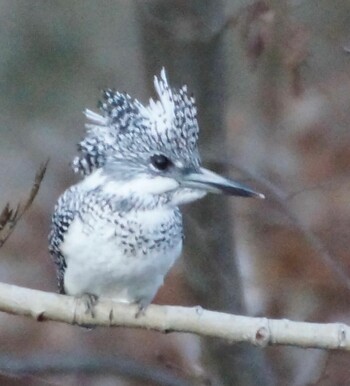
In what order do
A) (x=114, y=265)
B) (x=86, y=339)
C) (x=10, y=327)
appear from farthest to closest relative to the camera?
(x=10, y=327) < (x=86, y=339) < (x=114, y=265)

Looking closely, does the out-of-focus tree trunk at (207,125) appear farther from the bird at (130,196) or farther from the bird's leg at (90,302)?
the bird's leg at (90,302)

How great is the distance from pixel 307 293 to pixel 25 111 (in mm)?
2196

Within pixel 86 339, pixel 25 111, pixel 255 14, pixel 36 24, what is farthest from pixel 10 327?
pixel 255 14

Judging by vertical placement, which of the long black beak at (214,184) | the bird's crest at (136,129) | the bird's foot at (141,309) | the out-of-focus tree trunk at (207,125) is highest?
the out-of-focus tree trunk at (207,125)

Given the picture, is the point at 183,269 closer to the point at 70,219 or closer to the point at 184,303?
the point at 184,303

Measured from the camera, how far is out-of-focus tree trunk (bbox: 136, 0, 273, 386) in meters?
3.04

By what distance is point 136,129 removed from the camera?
245 cm

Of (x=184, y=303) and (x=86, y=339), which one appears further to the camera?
(x=86, y=339)

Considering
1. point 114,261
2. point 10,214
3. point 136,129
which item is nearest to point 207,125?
point 136,129

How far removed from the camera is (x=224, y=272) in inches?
125

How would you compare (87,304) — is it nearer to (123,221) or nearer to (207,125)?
(123,221)

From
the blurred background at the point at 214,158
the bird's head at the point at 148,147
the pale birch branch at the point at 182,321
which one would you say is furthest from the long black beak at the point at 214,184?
the blurred background at the point at 214,158

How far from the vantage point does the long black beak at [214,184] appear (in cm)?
228

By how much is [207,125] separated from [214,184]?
82 cm
